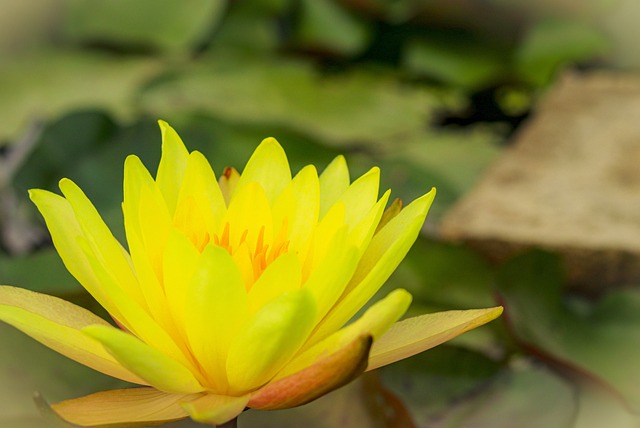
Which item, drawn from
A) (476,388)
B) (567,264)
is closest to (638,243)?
(567,264)

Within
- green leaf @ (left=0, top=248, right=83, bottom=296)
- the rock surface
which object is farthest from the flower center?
the rock surface

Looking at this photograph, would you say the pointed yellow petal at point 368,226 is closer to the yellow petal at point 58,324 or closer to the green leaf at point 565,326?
the yellow petal at point 58,324

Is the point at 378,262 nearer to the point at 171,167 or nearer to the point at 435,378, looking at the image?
the point at 171,167

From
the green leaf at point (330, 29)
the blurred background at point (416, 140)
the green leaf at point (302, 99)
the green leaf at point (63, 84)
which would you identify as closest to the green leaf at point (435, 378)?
the blurred background at point (416, 140)

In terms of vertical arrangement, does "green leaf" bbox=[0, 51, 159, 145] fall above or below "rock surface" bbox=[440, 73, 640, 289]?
below

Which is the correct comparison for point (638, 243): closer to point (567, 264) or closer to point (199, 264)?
point (567, 264)

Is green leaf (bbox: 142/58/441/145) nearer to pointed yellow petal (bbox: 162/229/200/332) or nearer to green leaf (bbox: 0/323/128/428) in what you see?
green leaf (bbox: 0/323/128/428)

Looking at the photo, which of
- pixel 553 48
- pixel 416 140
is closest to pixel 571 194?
pixel 416 140
